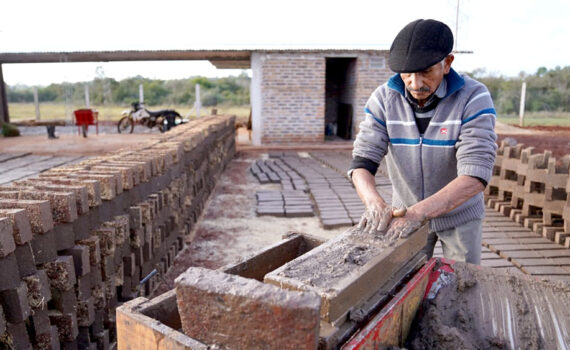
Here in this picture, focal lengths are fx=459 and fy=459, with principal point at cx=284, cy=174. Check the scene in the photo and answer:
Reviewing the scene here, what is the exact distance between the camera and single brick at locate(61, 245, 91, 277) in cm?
293

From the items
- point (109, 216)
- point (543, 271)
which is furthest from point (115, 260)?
point (543, 271)

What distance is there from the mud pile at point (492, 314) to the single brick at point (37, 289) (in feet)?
6.60

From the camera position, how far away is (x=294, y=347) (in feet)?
4.45

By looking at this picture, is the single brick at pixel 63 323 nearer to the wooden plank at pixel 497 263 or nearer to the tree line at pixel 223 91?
the wooden plank at pixel 497 263

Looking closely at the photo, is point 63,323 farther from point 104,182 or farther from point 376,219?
point 376,219

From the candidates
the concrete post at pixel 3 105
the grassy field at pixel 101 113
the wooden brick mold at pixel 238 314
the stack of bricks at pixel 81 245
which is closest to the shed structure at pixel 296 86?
the concrete post at pixel 3 105

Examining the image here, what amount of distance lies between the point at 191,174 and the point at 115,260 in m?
2.79

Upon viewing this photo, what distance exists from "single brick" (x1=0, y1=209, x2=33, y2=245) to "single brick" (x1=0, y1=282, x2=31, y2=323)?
0.24 metres

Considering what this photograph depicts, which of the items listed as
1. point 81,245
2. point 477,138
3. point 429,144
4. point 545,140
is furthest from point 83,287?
point 545,140

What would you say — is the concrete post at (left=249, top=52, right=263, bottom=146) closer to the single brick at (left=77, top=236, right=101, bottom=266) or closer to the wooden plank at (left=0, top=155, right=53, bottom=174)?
the wooden plank at (left=0, top=155, right=53, bottom=174)

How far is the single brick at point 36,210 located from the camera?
257 centimetres

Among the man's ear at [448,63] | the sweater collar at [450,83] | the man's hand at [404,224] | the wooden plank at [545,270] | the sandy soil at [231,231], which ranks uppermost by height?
the man's ear at [448,63]

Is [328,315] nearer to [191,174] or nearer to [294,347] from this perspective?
[294,347]

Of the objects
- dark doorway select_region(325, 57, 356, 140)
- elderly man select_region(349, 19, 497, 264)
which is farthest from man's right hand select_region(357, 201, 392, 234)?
dark doorway select_region(325, 57, 356, 140)
